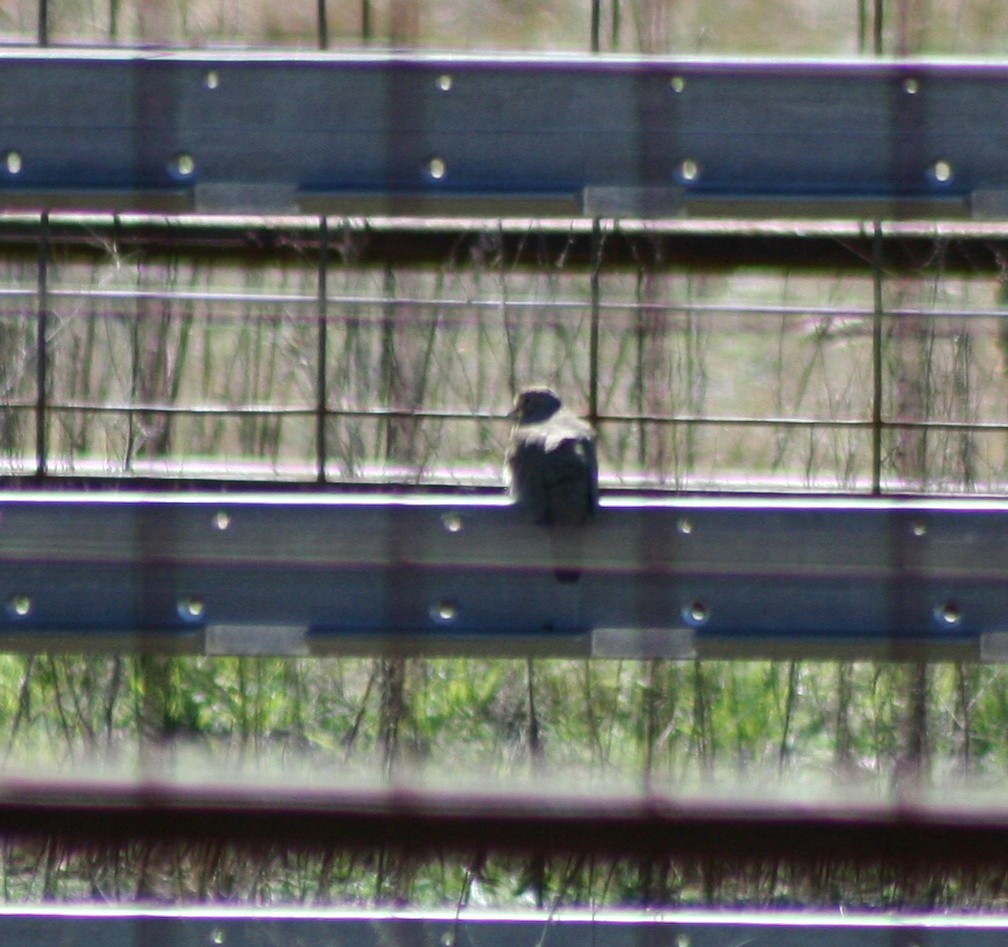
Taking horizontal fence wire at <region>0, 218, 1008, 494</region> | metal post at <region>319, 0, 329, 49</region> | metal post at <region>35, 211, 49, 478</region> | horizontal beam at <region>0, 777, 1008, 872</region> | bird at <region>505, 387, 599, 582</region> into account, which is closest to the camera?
horizontal beam at <region>0, 777, 1008, 872</region>

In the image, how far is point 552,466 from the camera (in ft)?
5.81

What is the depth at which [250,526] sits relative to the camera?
54.6 inches

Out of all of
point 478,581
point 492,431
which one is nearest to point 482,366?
point 492,431

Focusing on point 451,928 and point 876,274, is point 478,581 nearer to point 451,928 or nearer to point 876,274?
point 451,928

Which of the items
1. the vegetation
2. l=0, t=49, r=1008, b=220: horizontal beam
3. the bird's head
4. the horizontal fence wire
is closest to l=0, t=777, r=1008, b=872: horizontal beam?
the vegetation

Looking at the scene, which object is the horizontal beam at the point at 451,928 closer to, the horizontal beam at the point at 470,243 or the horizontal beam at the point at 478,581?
the horizontal beam at the point at 478,581

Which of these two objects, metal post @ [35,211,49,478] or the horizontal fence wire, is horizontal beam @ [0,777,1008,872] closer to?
metal post @ [35,211,49,478]

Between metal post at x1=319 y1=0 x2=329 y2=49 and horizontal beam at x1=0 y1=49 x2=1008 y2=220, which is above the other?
metal post at x1=319 y1=0 x2=329 y2=49

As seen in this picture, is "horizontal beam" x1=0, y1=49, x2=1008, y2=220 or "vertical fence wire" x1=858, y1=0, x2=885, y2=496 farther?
"vertical fence wire" x1=858, y1=0, x2=885, y2=496

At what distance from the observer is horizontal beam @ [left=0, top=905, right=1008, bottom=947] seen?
1.39 meters

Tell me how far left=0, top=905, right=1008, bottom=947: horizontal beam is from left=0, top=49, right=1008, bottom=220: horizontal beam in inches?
26.6

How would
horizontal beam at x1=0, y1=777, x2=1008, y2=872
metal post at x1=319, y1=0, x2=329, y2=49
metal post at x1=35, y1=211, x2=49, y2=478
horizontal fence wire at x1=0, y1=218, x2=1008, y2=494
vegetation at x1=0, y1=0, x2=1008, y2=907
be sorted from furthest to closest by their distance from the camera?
horizontal fence wire at x1=0, y1=218, x2=1008, y2=494 < metal post at x1=35, y1=211, x2=49, y2=478 < metal post at x1=319, y1=0, x2=329, y2=49 < vegetation at x1=0, y1=0, x2=1008, y2=907 < horizontal beam at x1=0, y1=777, x2=1008, y2=872

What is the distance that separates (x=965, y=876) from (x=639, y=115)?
0.78m

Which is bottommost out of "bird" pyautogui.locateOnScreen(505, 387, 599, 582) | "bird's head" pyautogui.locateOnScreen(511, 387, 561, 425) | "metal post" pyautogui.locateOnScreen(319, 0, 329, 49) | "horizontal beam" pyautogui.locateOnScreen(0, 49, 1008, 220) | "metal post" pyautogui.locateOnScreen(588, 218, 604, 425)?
"bird" pyautogui.locateOnScreen(505, 387, 599, 582)
